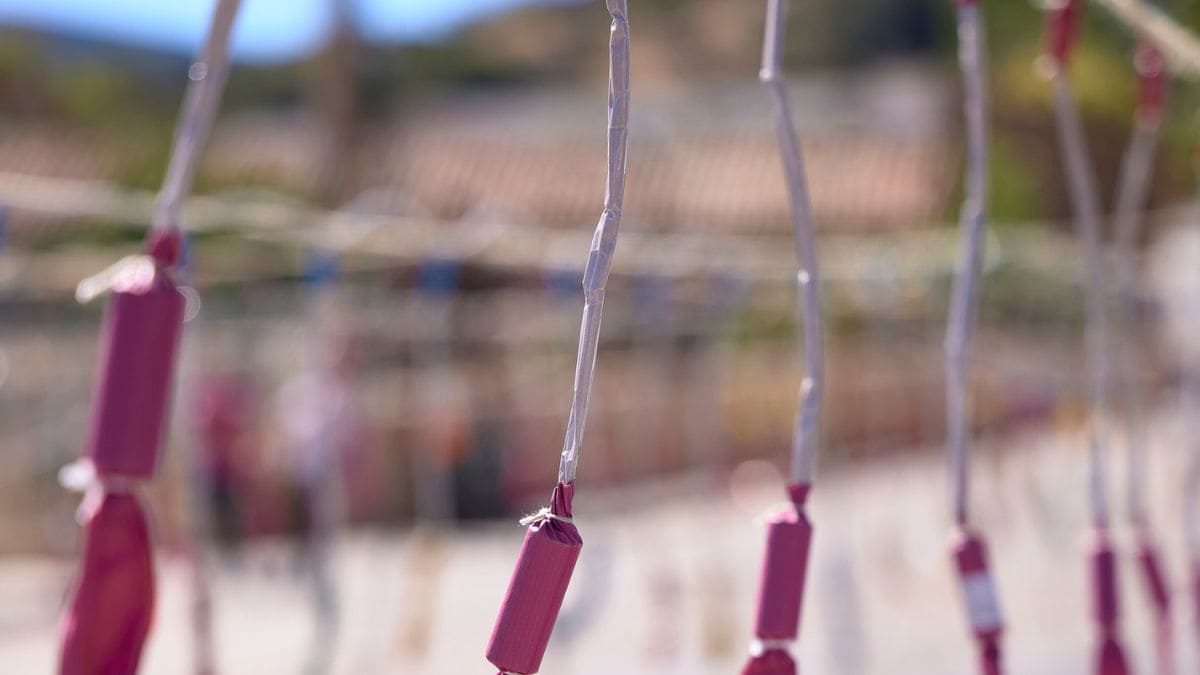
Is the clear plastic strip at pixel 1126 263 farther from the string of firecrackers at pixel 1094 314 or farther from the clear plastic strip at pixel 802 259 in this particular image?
the clear plastic strip at pixel 802 259

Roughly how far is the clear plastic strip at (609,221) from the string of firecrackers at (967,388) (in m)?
0.31

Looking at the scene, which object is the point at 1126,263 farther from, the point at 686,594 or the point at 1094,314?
the point at 686,594

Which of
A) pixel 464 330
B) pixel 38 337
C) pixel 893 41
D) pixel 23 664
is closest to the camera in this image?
pixel 23 664

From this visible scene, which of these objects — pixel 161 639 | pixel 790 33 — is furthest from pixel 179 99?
pixel 161 639

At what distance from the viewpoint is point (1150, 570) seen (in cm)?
104

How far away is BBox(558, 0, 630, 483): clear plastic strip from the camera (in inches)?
19.7

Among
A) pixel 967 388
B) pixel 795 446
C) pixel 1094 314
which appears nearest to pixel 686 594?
pixel 1094 314

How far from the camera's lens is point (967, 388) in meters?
0.76

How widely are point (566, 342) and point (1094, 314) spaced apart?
3935 mm

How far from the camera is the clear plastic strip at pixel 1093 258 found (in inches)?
34.9

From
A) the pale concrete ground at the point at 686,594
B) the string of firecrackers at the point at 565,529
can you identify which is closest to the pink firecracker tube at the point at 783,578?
the string of firecrackers at the point at 565,529

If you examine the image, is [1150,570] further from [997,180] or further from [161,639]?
[997,180]

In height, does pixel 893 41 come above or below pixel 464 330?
above

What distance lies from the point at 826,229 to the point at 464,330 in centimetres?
202
